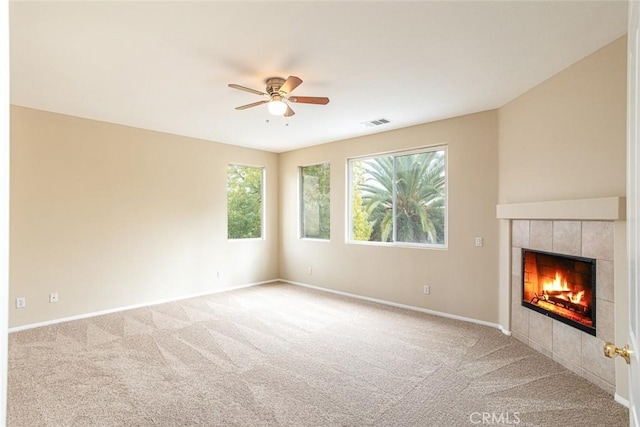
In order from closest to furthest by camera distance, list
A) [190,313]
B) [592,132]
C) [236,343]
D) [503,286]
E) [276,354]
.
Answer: [592,132] → [276,354] → [236,343] → [503,286] → [190,313]

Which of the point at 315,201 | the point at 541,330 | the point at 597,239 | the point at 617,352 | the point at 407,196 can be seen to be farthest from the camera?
the point at 315,201

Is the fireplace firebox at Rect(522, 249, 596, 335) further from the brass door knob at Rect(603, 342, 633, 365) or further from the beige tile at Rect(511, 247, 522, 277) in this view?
the brass door knob at Rect(603, 342, 633, 365)

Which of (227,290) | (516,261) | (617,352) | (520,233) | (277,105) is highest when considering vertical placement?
(277,105)

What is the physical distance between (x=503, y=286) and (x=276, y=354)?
9.21 feet

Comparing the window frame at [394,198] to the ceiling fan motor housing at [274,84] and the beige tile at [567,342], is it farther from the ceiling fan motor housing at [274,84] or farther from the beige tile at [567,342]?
the ceiling fan motor housing at [274,84]

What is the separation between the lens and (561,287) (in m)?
3.18

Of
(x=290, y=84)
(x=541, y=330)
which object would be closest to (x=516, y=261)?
(x=541, y=330)

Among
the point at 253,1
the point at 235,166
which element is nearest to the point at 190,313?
the point at 235,166

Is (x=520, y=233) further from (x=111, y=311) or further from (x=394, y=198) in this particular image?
(x=111, y=311)

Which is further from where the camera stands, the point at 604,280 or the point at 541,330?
the point at 541,330

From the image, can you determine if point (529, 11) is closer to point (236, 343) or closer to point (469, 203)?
point (469, 203)

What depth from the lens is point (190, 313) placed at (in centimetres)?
462

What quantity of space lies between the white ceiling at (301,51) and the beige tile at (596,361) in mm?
2423
